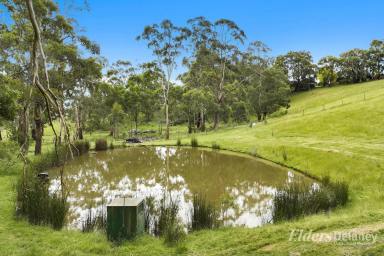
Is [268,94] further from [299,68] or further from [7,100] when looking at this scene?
[7,100]

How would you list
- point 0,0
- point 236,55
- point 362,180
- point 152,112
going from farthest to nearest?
point 152,112, point 236,55, point 0,0, point 362,180

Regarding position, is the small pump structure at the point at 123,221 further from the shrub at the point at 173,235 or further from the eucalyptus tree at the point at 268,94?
the eucalyptus tree at the point at 268,94

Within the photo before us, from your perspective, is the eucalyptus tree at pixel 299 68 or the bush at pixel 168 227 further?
the eucalyptus tree at pixel 299 68

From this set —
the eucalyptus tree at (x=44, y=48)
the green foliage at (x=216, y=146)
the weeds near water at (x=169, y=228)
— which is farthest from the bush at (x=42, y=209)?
the green foliage at (x=216, y=146)

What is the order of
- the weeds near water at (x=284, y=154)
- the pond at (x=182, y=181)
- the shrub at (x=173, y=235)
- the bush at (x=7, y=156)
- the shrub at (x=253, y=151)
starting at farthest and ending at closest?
the shrub at (x=253, y=151)
the weeds near water at (x=284, y=154)
the bush at (x=7, y=156)
the pond at (x=182, y=181)
the shrub at (x=173, y=235)

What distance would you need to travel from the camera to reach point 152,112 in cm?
5231

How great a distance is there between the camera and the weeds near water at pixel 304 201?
7.99 m

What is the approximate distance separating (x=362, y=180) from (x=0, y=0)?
54.2 feet

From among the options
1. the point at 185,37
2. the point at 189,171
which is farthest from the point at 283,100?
the point at 189,171

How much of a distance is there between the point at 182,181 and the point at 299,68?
57290mm

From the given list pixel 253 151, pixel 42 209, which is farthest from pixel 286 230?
pixel 253 151

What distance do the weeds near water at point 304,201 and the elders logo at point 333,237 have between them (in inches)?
65.1

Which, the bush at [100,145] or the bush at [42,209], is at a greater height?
the bush at [100,145]

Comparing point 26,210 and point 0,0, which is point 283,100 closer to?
point 0,0
